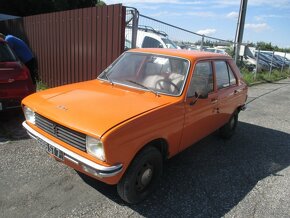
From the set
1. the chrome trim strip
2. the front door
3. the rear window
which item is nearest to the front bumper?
the chrome trim strip

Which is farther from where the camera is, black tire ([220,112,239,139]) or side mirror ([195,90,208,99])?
black tire ([220,112,239,139])

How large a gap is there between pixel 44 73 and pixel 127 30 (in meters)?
4.05

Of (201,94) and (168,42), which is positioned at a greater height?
(168,42)

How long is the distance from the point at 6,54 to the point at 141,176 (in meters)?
3.93

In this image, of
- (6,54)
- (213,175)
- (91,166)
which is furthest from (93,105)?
(6,54)

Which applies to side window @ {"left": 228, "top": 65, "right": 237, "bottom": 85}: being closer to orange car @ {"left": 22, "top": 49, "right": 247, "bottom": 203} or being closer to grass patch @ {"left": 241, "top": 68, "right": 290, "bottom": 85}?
orange car @ {"left": 22, "top": 49, "right": 247, "bottom": 203}

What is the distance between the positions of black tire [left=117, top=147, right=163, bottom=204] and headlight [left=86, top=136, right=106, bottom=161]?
43 cm

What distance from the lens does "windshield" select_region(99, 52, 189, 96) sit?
3989 millimetres

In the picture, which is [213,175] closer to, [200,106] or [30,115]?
[200,106]

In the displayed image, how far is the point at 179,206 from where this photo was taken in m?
3.53

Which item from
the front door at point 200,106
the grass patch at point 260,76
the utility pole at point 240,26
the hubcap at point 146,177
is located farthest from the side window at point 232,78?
the utility pole at point 240,26

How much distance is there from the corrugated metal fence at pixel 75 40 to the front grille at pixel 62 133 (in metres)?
3.48

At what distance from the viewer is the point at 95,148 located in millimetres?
2930

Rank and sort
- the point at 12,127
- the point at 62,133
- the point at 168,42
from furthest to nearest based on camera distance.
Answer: the point at 168,42
the point at 12,127
the point at 62,133
